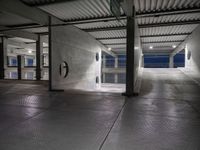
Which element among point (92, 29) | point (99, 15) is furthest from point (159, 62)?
point (99, 15)

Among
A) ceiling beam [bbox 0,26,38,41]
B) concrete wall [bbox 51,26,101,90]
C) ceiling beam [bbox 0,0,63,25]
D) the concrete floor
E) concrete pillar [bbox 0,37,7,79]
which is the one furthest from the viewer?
concrete pillar [bbox 0,37,7,79]

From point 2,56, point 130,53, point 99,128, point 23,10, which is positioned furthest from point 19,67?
point 99,128

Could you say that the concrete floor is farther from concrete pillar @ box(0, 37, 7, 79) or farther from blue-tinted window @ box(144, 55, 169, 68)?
blue-tinted window @ box(144, 55, 169, 68)

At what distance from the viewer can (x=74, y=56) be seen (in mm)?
7762

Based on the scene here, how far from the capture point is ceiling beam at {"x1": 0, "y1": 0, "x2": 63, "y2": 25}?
4.43 meters

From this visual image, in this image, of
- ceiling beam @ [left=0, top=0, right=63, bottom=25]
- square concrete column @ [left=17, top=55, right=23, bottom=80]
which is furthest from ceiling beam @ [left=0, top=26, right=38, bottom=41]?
ceiling beam @ [left=0, top=0, right=63, bottom=25]

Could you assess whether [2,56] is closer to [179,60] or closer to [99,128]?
[99,128]

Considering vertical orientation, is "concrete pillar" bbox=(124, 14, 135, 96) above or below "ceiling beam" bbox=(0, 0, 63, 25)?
below

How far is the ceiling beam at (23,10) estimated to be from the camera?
4426mm

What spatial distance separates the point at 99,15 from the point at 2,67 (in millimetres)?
8494

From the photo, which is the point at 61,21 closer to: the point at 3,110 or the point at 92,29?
the point at 92,29

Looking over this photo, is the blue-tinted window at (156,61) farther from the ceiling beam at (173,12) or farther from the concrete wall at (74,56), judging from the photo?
the ceiling beam at (173,12)

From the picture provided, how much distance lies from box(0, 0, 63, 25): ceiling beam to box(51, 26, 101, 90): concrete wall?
21.7 inches

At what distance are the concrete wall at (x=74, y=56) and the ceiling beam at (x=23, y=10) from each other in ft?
1.81
